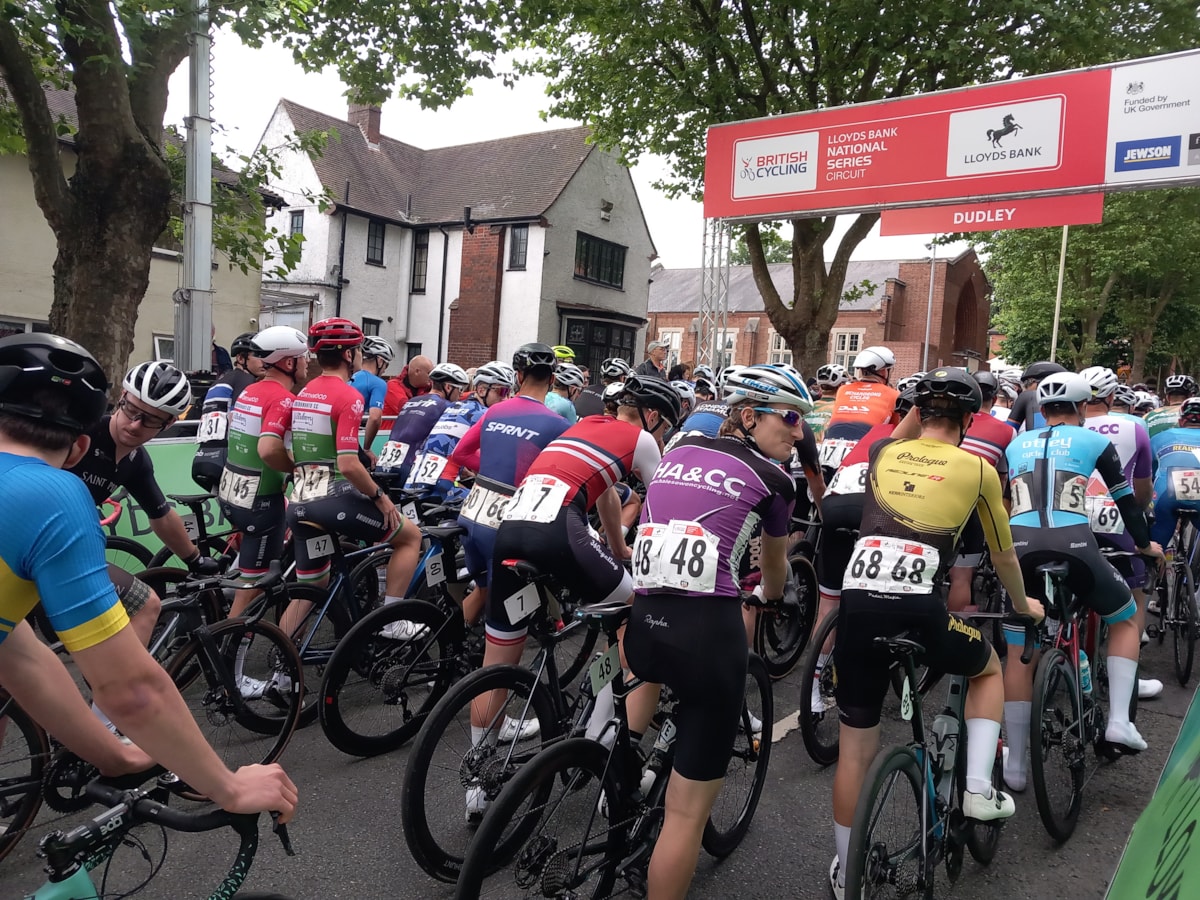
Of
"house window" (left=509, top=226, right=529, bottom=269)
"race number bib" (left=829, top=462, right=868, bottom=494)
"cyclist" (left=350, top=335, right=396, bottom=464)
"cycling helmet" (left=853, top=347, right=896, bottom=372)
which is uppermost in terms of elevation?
"house window" (left=509, top=226, right=529, bottom=269)

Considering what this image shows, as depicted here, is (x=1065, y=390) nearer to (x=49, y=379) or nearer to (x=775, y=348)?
(x=49, y=379)

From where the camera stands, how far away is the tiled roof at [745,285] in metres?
45.1

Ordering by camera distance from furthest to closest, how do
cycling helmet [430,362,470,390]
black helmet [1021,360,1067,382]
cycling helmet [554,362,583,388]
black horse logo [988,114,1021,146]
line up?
black horse logo [988,114,1021,146] → cycling helmet [554,362,583,388] → cycling helmet [430,362,470,390] → black helmet [1021,360,1067,382]

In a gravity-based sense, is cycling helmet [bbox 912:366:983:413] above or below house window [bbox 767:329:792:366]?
below

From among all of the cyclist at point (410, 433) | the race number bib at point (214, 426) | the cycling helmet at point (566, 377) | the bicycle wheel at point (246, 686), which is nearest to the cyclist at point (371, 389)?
the cyclist at point (410, 433)

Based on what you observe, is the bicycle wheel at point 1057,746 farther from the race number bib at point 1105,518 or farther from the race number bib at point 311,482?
the race number bib at point 311,482

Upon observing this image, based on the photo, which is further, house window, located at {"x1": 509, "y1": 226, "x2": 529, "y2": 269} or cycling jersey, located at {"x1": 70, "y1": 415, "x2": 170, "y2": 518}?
house window, located at {"x1": 509, "y1": 226, "x2": 529, "y2": 269}

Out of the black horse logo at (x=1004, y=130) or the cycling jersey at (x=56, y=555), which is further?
the black horse logo at (x=1004, y=130)

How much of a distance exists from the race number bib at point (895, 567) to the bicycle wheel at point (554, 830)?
1217mm

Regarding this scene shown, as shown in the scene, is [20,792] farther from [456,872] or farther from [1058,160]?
[1058,160]

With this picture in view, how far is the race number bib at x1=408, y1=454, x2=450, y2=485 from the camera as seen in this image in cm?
645

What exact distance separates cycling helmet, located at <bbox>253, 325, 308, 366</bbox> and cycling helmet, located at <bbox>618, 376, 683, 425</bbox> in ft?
8.02

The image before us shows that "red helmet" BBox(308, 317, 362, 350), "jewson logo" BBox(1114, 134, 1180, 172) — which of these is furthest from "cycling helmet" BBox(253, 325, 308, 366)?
"jewson logo" BBox(1114, 134, 1180, 172)

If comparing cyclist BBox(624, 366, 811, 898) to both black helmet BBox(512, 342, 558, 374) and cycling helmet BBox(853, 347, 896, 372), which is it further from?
cycling helmet BBox(853, 347, 896, 372)
